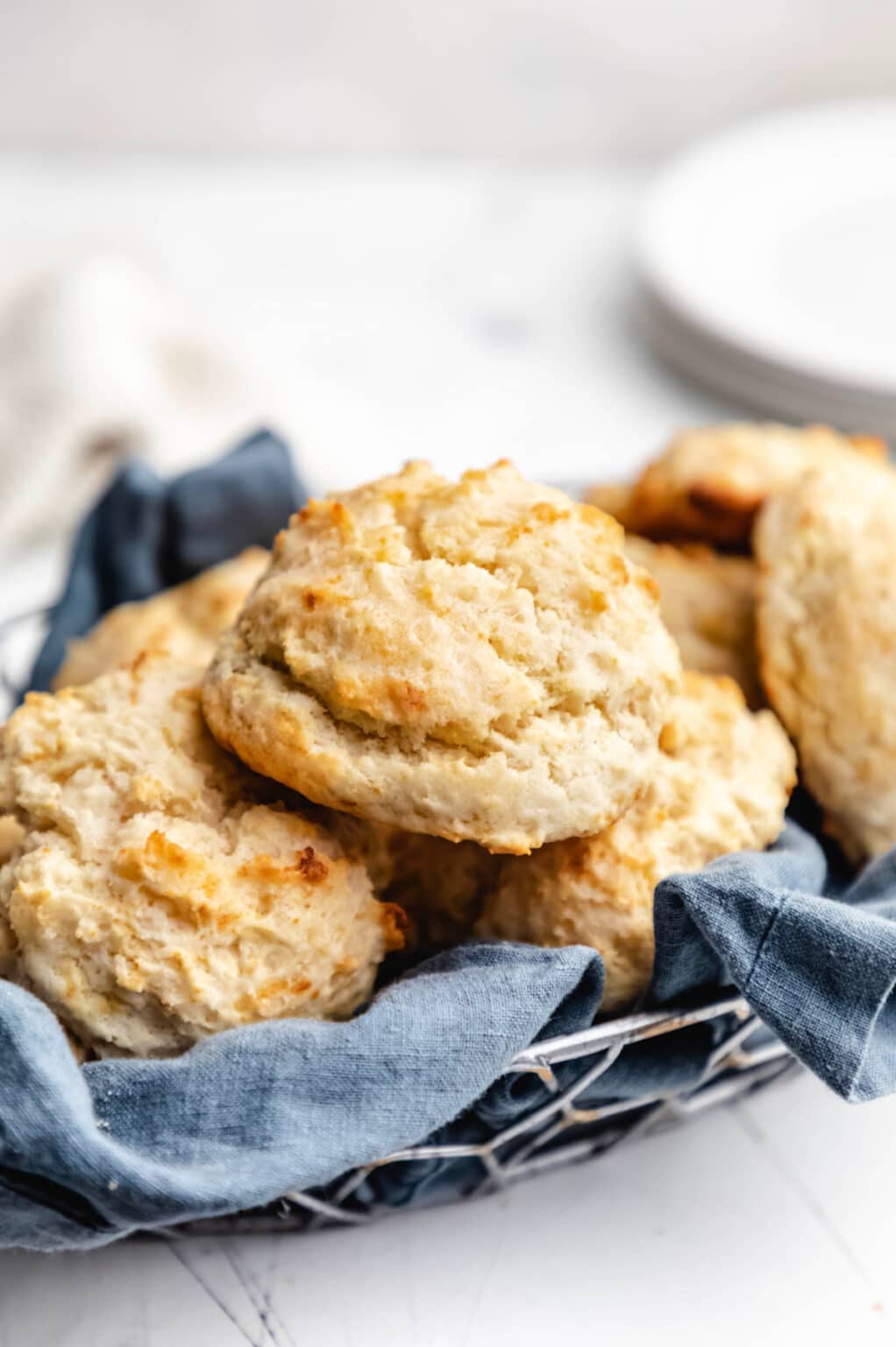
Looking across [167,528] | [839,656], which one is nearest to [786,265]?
[167,528]

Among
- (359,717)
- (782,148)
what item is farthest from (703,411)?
(359,717)

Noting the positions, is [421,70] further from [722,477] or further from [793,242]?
[722,477]

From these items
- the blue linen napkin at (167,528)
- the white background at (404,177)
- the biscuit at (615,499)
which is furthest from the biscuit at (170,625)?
the white background at (404,177)

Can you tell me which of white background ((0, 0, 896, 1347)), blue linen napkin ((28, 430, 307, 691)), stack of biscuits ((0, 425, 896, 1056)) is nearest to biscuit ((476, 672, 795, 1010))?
stack of biscuits ((0, 425, 896, 1056))

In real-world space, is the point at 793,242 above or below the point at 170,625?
below

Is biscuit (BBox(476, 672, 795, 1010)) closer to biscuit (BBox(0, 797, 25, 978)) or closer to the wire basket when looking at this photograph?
the wire basket
